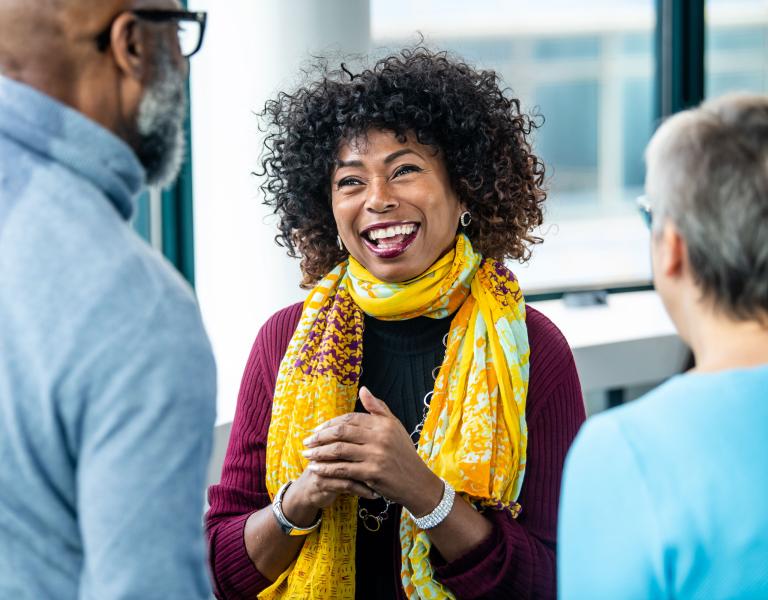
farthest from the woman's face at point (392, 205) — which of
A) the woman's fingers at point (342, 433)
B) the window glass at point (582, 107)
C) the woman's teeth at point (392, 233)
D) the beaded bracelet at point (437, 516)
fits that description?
the window glass at point (582, 107)

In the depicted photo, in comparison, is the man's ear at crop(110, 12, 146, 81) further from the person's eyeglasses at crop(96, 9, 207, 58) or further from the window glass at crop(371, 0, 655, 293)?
the window glass at crop(371, 0, 655, 293)

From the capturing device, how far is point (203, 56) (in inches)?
122

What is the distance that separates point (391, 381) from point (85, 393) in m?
1.07

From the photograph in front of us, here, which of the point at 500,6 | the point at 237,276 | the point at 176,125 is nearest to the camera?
the point at 176,125

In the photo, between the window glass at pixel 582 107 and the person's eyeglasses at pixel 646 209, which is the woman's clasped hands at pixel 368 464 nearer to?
the person's eyeglasses at pixel 646 209

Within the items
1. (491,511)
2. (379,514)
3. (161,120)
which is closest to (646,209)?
(161,120)

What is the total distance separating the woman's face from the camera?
6.35 feet

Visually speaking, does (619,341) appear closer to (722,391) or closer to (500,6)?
(500,6)

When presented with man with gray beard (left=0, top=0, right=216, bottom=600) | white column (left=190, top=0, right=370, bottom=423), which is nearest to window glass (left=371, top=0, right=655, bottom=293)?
white column (left=190, top=0, right=370, bottom=423)

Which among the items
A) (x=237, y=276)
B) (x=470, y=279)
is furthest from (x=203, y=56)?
(x=470, y=279)

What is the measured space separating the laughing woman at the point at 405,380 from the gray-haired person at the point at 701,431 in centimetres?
68

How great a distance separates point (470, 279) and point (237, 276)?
1201 mm

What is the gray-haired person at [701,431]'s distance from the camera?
96 centimetres

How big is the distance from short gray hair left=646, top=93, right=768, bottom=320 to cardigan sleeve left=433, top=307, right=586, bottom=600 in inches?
33.0
